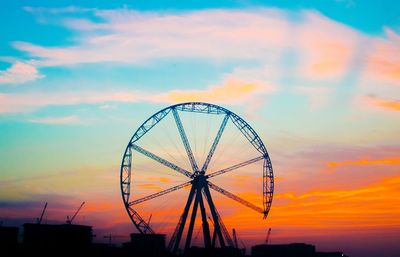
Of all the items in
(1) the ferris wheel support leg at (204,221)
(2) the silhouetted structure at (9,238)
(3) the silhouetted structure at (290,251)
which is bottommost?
(3) the silhouetted structure at (290,251)

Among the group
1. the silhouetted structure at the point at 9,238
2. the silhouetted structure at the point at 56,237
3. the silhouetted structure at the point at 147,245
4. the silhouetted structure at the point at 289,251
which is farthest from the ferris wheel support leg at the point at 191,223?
the silhouetted structure at the point at 289,251

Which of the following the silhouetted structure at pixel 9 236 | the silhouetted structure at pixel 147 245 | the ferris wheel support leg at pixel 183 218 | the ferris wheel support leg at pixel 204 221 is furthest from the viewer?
the silhouetted structure at pixel 147 245

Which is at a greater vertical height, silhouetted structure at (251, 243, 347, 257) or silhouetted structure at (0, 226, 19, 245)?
silhouetted structure at (0, 226, 19, 245)

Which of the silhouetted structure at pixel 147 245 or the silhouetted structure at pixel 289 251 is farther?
the silhouetted structure at pixel 289 251

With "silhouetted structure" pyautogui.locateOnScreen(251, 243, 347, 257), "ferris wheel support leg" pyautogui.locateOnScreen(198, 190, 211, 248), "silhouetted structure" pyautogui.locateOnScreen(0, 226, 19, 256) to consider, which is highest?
"ferris wheel support leg" pyautogui.locateOnScreen(198, 190, 211, 248)

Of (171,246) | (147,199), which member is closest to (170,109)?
(147,199)

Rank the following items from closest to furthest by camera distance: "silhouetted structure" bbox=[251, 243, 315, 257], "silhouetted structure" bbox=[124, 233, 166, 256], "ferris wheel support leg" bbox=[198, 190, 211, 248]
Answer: "ferris wheel support leg" bbox=[198, 190, 211, 248] → "silhouetted structure" bbox=[124, 233, 166, 256] → "silhouetted structure" bbox=[251, 243, 315, 257]

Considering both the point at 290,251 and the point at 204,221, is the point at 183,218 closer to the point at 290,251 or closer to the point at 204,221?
the point at 204,221

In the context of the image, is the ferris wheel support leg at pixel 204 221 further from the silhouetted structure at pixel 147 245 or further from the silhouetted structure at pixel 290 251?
the silhouetted structure at pixel 290 251

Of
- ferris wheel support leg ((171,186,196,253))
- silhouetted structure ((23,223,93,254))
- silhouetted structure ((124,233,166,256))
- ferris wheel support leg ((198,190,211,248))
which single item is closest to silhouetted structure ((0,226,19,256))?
silhouetted structure ((23,223,93,254))

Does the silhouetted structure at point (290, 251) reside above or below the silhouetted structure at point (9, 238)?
below

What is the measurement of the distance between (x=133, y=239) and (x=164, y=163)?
61954 mm

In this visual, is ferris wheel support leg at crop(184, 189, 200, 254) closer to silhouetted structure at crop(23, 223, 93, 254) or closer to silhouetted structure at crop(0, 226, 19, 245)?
silhouetted structure at crop(23, 223, 93, 254)

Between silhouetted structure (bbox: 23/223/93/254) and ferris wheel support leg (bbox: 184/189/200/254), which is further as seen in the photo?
silhouetted structure (bbox: 23/223/93/254)
